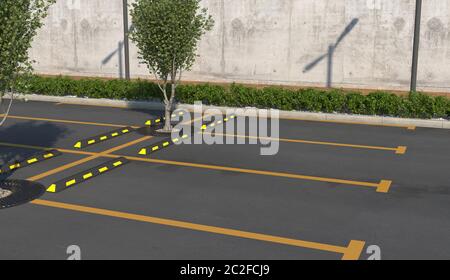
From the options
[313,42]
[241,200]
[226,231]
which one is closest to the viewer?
[226,231]

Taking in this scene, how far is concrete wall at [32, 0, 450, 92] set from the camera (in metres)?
20.4

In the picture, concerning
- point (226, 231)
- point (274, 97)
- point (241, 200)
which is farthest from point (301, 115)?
point (226, 231)

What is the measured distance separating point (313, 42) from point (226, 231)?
15.0 m

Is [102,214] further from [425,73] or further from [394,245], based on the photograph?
[425,73]

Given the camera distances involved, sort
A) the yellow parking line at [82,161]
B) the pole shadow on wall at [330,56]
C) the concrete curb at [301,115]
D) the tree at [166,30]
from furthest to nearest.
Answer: the pole shadow on wall at [330,56]
the concrete curb at [301,115]
the tree at [166,30]
the yellow parking line at [82,161]

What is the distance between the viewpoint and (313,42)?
21.8m

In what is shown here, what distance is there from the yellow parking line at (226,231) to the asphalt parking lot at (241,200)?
0.02 metres

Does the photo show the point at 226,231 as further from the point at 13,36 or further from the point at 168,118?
the point at 168,118

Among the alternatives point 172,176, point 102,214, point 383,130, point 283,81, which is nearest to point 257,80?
point 283,81

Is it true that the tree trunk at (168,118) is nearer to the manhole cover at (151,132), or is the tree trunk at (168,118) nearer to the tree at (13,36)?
the manhole cover at (151,132)

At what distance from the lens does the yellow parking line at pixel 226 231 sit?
7.64 m

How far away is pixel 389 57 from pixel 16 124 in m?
13.9

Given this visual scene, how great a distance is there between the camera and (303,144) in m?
14.0

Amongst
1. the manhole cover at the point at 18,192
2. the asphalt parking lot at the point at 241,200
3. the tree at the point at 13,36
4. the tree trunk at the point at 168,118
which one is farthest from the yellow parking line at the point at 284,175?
the tree at the point at 13,36
